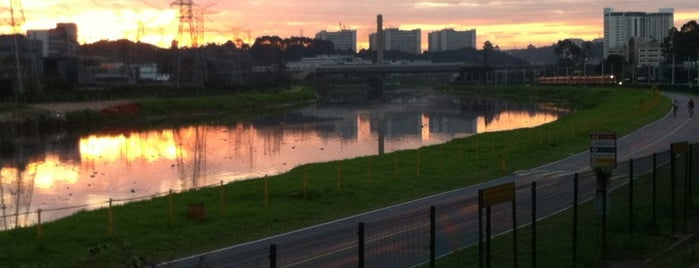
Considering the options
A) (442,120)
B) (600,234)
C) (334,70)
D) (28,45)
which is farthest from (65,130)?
(334,70)

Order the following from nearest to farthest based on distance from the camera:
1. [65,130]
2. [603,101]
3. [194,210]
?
1. [194,210]
2. [65,130]
3. [603,101]

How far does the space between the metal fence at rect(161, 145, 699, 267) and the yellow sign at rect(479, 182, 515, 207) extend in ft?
1.16

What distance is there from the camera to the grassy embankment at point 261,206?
18844 millimetres

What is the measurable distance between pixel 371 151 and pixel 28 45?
361 ft

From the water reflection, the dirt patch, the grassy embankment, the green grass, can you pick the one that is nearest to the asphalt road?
the green grass

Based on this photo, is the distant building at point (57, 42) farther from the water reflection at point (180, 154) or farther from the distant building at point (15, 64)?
the water reflection at point (180, 154)

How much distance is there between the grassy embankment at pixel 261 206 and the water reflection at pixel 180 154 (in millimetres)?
4137

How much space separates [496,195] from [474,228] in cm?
608

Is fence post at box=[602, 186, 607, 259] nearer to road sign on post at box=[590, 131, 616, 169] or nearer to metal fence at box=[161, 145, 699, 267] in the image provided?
metal fence at box=[161, 145, 699, 267]

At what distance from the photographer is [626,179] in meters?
24.5

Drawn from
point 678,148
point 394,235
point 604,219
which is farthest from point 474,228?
point 678,148

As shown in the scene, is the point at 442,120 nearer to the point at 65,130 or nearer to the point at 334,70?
the point at 65,130

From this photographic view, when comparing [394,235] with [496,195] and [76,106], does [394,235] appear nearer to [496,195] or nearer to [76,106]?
[496,195]

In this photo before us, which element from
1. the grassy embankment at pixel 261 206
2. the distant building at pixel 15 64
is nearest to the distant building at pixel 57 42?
the distant building at pixel 15 64
